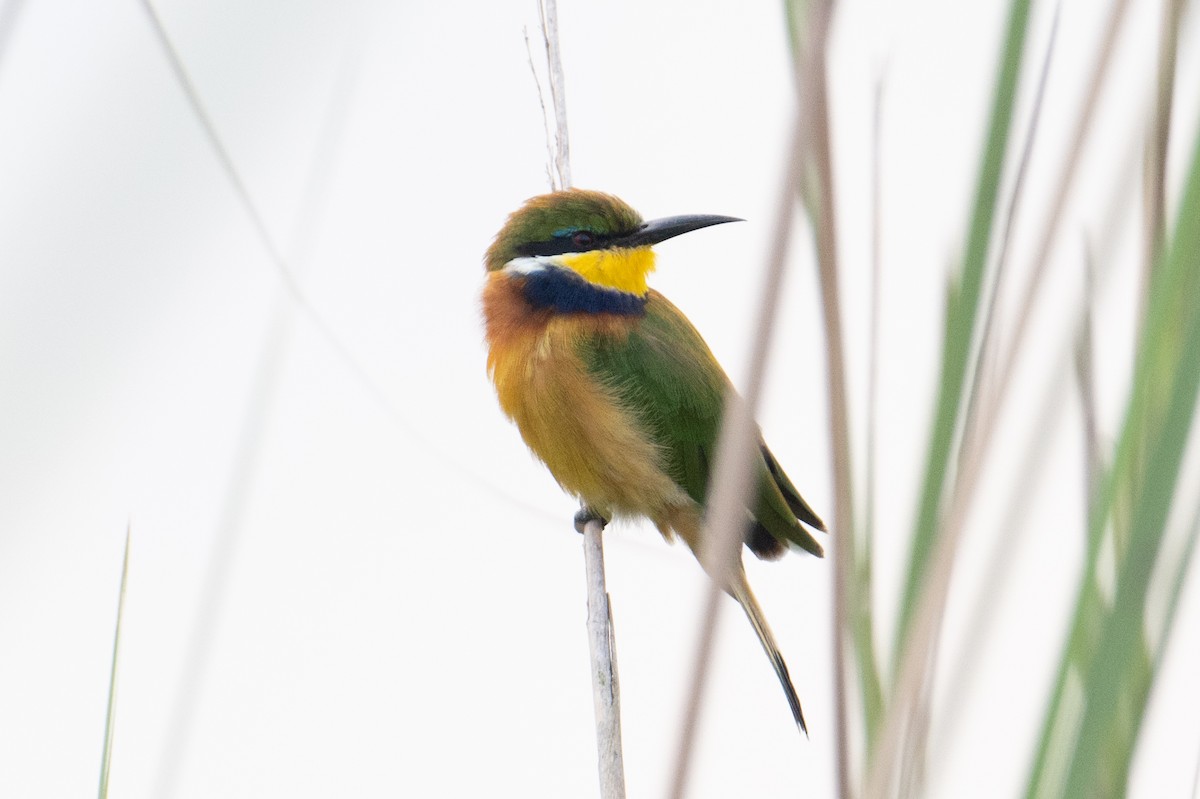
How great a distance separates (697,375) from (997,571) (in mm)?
2780

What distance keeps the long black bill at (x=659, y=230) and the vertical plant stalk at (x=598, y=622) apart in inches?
27.6

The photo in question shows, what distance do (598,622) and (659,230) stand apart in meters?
1.62

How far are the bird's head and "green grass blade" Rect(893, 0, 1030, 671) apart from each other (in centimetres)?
288

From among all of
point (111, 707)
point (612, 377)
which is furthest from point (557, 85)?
point (111, 707)

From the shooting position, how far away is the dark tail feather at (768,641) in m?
2.78

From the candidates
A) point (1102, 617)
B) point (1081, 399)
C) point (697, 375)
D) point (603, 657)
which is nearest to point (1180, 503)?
point (1102, 617)

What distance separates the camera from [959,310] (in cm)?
64

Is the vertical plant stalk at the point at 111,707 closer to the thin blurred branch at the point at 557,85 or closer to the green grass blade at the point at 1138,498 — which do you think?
the green grass blade at the point at 1138,498

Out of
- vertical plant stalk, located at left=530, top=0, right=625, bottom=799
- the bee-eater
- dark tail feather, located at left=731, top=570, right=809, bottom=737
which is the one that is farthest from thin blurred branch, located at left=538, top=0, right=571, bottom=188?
dark tail feather, located at left=731, top=570, right=809, bottom=737

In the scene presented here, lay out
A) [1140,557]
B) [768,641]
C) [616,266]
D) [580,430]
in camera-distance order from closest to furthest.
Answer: [1140,557]
[768,641]
[580,430]
[616,266]

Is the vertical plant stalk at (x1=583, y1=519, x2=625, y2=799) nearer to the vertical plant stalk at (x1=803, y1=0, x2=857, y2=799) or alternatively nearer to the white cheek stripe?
the vertical plant stalk at (x1=803, y1=0, x2=857, y2=799)

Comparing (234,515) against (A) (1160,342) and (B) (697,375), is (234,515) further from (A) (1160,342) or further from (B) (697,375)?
(B) (697,375)

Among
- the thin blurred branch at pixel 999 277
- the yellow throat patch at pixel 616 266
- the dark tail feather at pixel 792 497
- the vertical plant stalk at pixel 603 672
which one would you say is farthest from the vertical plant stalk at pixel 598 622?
the thin blurred branch at pixel 999 277

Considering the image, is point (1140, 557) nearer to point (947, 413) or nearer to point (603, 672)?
point (947, 413)
